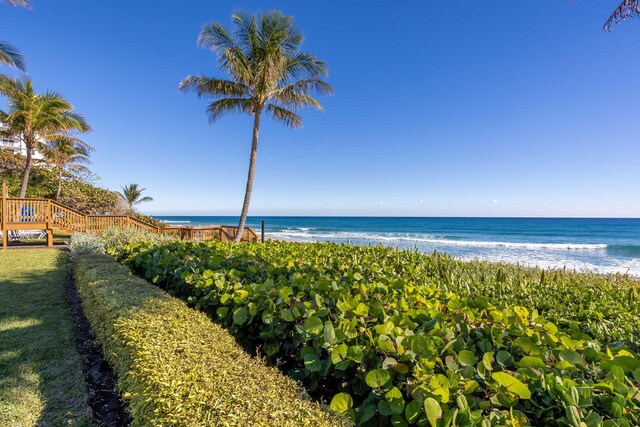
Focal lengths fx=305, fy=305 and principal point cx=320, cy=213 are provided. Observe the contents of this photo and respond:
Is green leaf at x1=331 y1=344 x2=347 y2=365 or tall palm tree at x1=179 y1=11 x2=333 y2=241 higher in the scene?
tall palm tree at x1=179 y1=11 x2=333 y2=241

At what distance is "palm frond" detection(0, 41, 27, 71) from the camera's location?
10383mm

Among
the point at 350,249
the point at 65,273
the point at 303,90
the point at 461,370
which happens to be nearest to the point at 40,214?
the point at 65,273

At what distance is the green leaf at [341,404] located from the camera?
1.33m

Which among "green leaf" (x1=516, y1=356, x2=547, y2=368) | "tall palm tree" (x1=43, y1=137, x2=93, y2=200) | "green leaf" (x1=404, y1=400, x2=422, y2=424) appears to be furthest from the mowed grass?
"tall palm tree" (x1=43, y1=137, x2=93, y2=200)

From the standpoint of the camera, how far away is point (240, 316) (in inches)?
85.4

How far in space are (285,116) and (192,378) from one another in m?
12.7

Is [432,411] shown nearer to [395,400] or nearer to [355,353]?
[395,400]

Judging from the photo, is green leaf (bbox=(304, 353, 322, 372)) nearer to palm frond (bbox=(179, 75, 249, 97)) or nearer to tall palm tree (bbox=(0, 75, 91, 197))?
palm frond (bbox=(179, 75, 249, 97))

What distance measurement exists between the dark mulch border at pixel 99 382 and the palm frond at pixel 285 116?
423 inches

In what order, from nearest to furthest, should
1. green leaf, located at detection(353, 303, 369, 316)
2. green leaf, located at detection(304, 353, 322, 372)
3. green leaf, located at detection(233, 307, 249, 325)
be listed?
green leaf, located at detection(304, 353, 322, 372) < green leaf, located at detection(353, 303, 369, 316) < green leaf, located at detection(233, 307, 249, 325)

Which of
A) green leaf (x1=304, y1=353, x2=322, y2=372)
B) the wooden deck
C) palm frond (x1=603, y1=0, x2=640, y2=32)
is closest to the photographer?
green leaf (x1=304, y1=353, x2=322, y2=372)

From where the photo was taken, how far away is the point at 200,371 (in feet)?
5.18

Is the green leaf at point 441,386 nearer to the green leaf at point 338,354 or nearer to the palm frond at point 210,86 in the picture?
the green leaf at point 338,354

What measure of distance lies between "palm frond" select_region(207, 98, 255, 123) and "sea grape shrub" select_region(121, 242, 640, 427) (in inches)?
426
